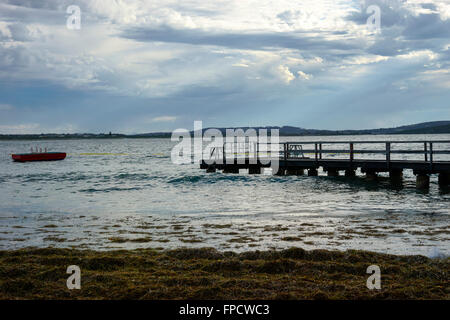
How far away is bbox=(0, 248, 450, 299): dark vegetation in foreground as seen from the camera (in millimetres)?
7078

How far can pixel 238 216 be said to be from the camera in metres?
16.8

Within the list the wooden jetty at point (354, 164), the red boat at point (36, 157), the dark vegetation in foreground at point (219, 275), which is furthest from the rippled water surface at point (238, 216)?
the red boat at point (36, 157)

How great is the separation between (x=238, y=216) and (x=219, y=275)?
8.55m

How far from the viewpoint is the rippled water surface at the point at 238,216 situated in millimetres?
11992

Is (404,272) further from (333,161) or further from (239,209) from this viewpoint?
(333,161)

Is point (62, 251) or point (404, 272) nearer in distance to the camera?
point (404, 272)

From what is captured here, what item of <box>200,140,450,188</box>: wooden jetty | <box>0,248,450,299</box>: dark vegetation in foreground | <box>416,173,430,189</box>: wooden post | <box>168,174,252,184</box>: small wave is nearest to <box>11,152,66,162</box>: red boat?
<box>168,174,252,184</box>: small wave

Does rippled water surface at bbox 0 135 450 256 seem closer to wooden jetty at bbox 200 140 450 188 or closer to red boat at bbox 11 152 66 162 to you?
wooden jetty at bbox 200 140 450 188

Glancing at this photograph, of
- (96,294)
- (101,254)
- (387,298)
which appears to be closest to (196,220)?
(101,254)

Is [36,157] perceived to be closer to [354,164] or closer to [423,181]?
[354,164]

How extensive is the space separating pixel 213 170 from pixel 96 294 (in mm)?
27544

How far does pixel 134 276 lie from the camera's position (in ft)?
27.2

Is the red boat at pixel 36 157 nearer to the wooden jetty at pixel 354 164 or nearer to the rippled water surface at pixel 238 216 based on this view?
the rippled water surface at pixel 238 216

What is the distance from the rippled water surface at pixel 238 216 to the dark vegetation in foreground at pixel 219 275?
1.54m
